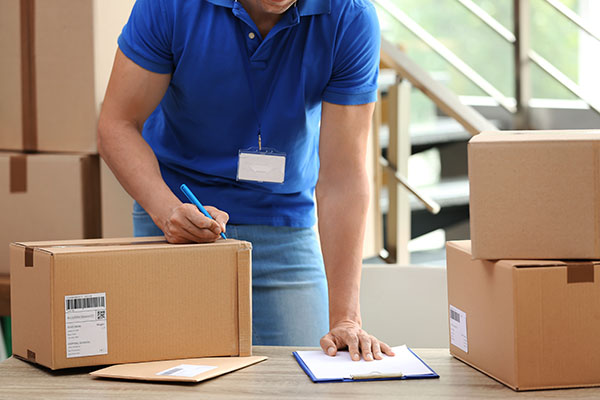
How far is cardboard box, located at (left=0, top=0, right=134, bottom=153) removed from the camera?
1.85 metres

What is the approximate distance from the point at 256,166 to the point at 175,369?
0.52 m

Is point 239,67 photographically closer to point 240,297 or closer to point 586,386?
point 240,297

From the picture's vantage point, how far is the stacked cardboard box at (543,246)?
0.97 m

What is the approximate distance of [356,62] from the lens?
4.69 ft

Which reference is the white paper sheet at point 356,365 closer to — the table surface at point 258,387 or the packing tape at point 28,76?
the table surface at point 258,387

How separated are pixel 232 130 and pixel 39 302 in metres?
0.55

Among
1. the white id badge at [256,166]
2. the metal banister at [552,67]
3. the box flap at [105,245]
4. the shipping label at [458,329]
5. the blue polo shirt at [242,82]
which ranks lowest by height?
the shipping label at [458,329]

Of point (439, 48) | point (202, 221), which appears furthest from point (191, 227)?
point (439, 48)

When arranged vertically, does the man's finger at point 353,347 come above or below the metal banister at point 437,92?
below

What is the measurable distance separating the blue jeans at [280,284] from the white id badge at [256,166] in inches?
4.7

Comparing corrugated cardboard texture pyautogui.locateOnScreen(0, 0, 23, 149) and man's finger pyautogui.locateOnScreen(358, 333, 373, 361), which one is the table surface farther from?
corrugated cardboard texture pyautogui.locateOnScreen(0, 0, 23, 149)

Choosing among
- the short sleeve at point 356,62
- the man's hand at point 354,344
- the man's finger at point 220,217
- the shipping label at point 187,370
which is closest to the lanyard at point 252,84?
the short sleeve at point 356,62

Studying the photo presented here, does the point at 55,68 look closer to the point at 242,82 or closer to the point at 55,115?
the point at 55,115

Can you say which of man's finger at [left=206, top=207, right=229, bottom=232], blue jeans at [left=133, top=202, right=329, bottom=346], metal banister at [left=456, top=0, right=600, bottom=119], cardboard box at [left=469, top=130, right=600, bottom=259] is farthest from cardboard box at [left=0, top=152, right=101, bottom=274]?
metal banister at [left=456, top=0, right=600, bottom=119]
